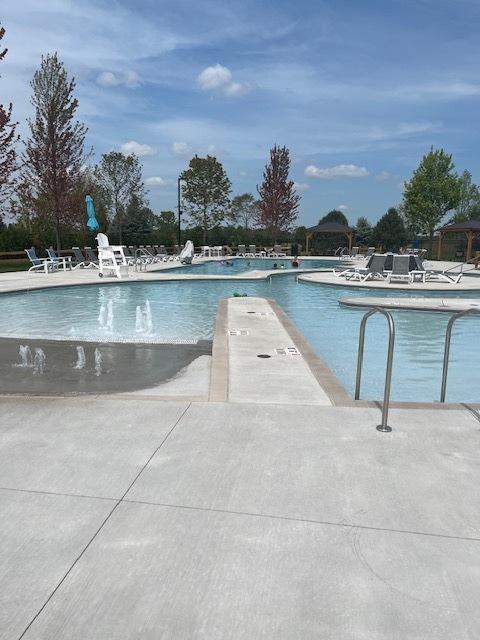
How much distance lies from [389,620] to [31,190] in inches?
1125

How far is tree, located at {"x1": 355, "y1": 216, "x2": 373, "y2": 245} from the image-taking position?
164ft

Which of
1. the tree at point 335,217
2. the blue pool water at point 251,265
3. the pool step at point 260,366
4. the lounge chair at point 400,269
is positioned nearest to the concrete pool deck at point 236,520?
the pool step at point 260,366

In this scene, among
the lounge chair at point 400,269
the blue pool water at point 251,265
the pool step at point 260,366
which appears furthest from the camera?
the blue pool water at point 251,265

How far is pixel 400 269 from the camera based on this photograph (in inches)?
746

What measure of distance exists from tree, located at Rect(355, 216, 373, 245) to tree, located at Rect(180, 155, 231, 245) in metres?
15.2

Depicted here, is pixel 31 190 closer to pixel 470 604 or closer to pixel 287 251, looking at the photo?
pixel 287 251

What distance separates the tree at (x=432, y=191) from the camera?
145 feet

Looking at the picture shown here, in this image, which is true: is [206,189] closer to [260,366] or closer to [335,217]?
[335,217]

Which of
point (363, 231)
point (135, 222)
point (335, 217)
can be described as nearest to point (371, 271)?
point (135, 222)

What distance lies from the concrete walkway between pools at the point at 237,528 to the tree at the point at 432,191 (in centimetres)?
4446

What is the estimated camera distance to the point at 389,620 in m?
1.97

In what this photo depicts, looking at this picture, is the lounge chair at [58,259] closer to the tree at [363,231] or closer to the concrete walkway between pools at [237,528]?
the concrete walkway between pools at [237,528]

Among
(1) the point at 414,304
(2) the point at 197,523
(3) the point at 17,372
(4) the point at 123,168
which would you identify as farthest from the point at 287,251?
(2) the point at 197,523

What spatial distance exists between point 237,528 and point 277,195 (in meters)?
47.5
